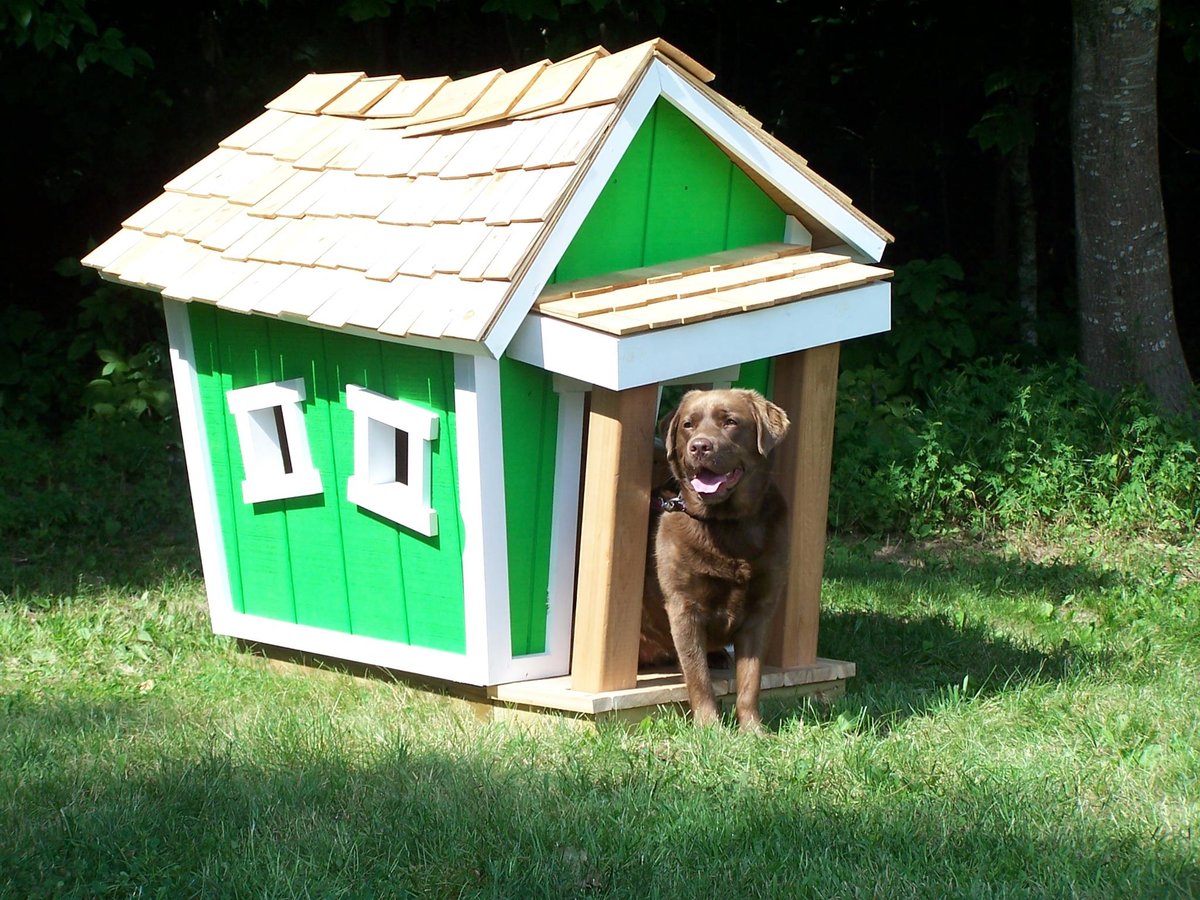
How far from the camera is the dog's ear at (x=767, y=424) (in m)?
4.10

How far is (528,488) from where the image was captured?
423 centimetres

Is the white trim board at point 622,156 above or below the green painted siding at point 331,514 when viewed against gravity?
above

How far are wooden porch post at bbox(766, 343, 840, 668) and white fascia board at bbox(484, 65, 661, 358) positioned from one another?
2.91 feet

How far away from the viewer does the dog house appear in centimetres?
401

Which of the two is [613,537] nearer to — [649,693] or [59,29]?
[649,693]

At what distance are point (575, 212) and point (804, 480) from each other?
Result: 121 centimetres

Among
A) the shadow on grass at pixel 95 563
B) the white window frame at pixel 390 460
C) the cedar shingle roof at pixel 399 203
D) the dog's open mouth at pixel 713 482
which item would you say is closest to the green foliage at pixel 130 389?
the shadow on grass at pixel 95 563

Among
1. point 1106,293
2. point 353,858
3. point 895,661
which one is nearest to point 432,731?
point 353,858

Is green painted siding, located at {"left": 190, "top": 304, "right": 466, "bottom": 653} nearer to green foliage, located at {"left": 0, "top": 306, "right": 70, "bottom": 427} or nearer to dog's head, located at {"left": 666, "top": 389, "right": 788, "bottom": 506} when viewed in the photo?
dog's head, located at {"left": 666, "top": 389, "right": 788, "bottom": 506}

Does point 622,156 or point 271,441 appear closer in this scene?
point 622,156

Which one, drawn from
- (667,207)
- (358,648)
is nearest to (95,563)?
(358,648)

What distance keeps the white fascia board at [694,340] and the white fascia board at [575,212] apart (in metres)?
0.11

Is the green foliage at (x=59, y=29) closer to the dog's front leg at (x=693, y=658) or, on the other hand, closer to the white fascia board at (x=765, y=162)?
the white fascia board at (x=765, y=162)

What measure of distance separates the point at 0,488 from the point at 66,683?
2985mm
